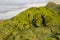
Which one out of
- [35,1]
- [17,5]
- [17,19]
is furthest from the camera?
[35,1]

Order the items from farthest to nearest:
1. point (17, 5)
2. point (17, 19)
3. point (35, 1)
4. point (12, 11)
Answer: point (35, 1) → point (17, 5) → point (12, 11) → point (17, 19)

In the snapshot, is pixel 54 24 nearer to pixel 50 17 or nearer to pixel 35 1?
pixel 50 17

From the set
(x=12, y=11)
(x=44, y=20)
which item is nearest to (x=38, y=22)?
(x=44, y=20)

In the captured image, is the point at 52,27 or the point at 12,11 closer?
the point at 52,27

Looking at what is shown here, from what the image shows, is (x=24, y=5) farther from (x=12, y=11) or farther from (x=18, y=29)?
(x=18, y=29)

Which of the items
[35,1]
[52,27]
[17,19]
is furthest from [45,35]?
[35,1]

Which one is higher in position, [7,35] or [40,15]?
[40,15]
